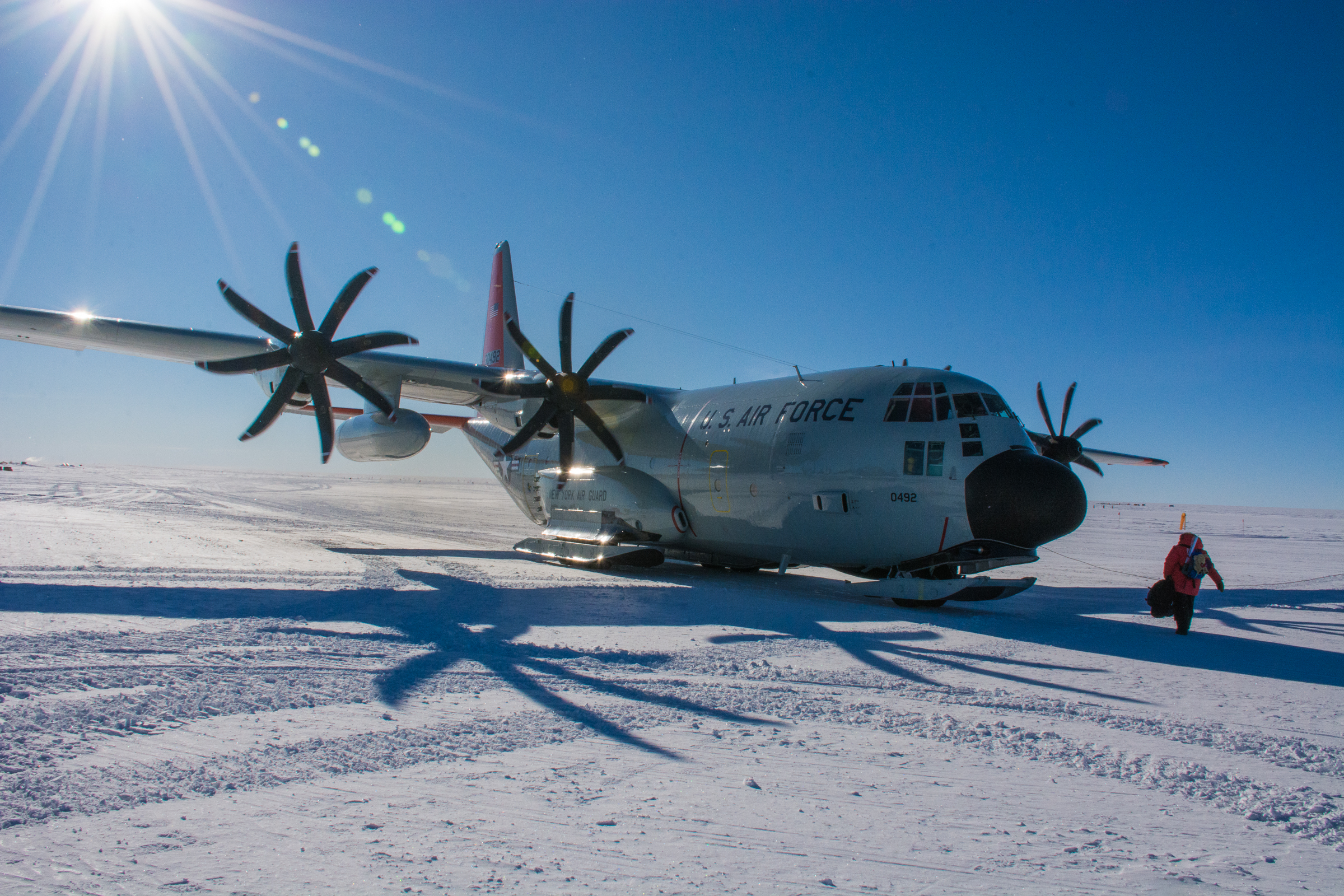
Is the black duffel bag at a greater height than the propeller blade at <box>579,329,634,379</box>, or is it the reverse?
the propeller blade at <box>579,329,634,379</box>

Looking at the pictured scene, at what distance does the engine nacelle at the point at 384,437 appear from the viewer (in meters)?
13.6

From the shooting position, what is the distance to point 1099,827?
3.41m

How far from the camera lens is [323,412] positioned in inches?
517

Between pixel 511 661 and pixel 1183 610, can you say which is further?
pixel 1183 610

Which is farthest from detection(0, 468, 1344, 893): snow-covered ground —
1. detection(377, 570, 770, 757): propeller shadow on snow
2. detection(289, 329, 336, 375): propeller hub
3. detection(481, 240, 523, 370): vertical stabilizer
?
detection(481, 240, 523, 370): vertical stabilizer

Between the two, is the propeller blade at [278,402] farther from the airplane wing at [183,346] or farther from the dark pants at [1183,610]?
the dark pants at [1183,610]

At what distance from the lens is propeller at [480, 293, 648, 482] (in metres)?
14.3

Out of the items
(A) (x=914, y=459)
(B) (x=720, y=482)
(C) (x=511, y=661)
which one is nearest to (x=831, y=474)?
(A) (x=914, y=459)

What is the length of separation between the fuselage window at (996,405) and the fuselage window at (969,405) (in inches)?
3.5

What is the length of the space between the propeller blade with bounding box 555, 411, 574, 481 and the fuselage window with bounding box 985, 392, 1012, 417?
24.6 feet

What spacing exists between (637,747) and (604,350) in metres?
11.0

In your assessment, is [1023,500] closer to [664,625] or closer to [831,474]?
[831,474]

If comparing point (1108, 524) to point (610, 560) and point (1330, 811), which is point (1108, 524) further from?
point (1330, 811)

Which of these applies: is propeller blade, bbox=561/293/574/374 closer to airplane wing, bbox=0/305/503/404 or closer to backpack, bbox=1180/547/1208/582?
airplane wing, bbox=0/305/503/404
